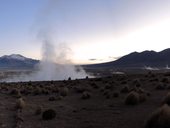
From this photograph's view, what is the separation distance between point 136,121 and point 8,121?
8853 millimetres

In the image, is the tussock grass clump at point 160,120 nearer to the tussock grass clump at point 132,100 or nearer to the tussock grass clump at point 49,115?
the tussock grass clump at point 49,115

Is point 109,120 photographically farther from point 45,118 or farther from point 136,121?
point 45,118

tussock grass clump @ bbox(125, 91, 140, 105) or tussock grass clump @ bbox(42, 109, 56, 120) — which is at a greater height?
tussock grass clump @ bbox(125, 91, 140, 105)

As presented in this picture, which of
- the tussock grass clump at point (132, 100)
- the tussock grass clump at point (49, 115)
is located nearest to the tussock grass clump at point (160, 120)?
the tussock grass clump at point (49, 115)

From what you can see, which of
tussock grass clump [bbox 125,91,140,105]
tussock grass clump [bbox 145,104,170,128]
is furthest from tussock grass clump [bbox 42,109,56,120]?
tussock grass clump [bbox 145,104,170,128]

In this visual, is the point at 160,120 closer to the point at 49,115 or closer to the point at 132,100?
the point at 49,115

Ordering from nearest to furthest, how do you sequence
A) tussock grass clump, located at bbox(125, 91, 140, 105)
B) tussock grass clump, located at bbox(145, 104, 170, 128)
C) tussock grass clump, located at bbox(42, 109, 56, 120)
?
tussock grass clump, located at bbox(145, 104, 170, 128), tussock grass clump, located at bbox(42, 109, 56, 120), tussock grass clump, located at bbox(125, 91, 140, 105)

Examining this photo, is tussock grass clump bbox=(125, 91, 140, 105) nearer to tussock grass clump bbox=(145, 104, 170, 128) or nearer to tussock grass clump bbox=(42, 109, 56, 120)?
tussock grass clump bbox=(42, 109, 56, 120)

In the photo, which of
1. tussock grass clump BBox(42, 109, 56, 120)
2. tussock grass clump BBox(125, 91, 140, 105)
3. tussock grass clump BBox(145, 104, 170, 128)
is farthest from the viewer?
tussock grass clump BBox(125, 91, 140, 105)

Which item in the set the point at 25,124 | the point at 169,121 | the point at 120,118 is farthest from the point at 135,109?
the point at 169,121

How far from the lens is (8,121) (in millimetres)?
26875

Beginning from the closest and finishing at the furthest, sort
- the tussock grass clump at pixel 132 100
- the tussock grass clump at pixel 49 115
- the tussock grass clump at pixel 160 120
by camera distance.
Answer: the tussock grass clump at pixel 160 120, the tussock grass clump at pixel 49 115, the tussock grass clump at pixel 132 100

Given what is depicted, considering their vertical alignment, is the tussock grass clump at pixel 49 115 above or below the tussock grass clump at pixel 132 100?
below

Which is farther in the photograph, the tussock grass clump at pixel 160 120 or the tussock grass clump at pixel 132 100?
the tussock grass clump at pixel 132 100
